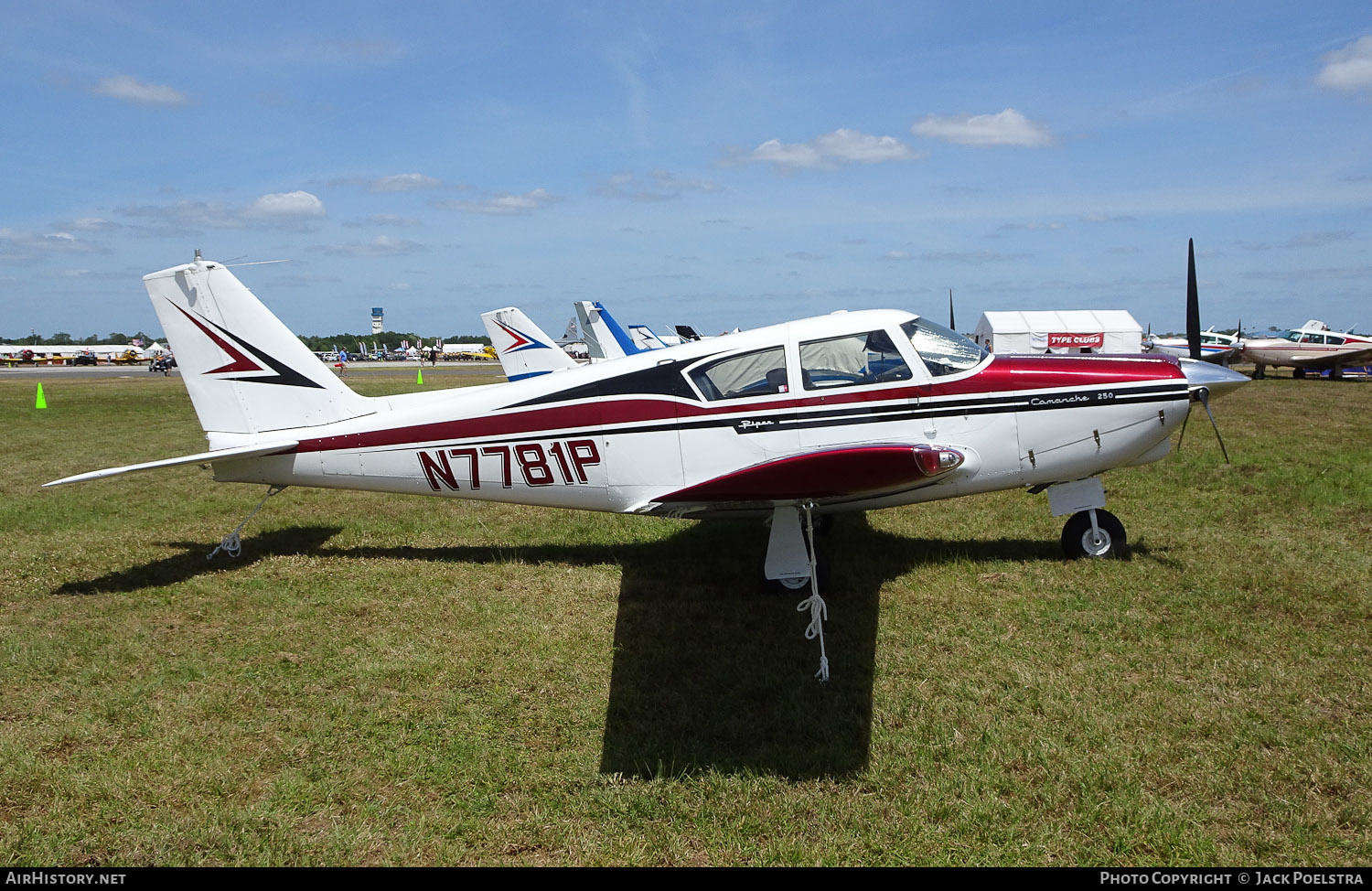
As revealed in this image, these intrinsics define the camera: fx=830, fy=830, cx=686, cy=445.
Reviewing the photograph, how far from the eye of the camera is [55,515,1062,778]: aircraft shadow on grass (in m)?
4.51

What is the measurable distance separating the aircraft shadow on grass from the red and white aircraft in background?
114 ft

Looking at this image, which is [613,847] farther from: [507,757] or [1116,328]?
[1116,328]

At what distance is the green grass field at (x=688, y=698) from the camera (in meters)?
3.76

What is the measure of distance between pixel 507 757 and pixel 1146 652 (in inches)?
164

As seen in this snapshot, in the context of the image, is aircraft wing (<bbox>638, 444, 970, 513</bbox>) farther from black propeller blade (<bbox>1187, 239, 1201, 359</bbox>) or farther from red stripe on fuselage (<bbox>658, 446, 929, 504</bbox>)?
black propeller blade (<bbox>1187, 239, 1201, 359</bbox>)

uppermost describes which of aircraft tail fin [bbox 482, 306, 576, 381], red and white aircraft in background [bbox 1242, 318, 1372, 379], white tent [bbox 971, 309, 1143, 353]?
aircraft tail fin [bbox 482, 306, 576, 381]

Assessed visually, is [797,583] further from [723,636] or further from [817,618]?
[817,618]

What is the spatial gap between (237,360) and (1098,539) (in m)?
8.21

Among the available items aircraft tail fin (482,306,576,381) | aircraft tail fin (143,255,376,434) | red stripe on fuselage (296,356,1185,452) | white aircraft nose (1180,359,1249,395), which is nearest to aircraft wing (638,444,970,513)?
red stripe on fuselage (296,356,1185,452)

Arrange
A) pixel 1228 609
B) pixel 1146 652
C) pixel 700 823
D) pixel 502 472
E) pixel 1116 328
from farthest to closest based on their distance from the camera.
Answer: pixel 1116 328, pixel 502 472, pixel 1228 609, pixel 1146 652, pixel 700 823

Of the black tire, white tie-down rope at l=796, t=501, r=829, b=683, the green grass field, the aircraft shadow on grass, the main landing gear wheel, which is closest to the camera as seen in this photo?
the green grass field

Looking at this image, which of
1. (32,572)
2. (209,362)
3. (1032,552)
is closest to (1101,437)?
(1032,552)

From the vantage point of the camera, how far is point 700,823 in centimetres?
382

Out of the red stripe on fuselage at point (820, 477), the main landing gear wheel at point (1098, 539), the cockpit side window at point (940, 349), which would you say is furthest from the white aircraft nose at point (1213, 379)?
the red stripe on fuselage at point (820, 477)
